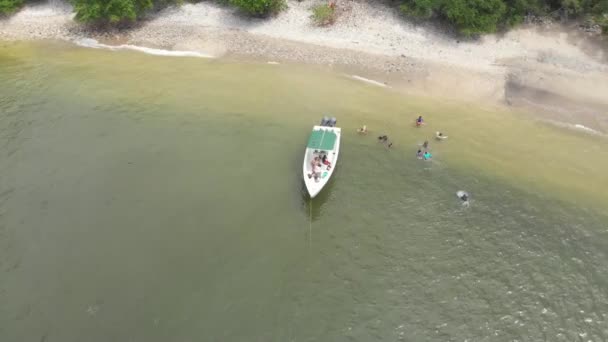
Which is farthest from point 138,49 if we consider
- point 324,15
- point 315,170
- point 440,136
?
point 440,136

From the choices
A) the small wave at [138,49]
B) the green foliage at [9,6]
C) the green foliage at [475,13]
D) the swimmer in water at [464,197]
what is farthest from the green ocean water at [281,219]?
the green foliage at [9,6]

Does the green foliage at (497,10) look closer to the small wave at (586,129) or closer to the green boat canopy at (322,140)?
the small wave at (586,129)

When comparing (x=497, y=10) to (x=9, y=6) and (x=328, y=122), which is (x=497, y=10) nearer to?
(x=328, y=122)

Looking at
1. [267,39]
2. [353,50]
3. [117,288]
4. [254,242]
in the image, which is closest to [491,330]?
[254,242]

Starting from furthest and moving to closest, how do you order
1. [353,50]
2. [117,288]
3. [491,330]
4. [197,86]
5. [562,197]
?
[353,50]
[197,86]
[562,197]
[117,288]
[491,330]

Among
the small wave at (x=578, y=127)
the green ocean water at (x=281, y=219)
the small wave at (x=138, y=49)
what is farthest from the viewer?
the small wave at (x=138, y=49)

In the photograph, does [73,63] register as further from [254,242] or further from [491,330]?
[491,330]

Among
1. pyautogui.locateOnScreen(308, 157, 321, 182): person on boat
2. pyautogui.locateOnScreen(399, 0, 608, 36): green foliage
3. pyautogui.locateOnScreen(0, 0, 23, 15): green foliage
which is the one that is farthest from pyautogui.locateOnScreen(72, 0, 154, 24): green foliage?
pyautogui.locateOnScreen(399, 0, 608, 36): green foliage
